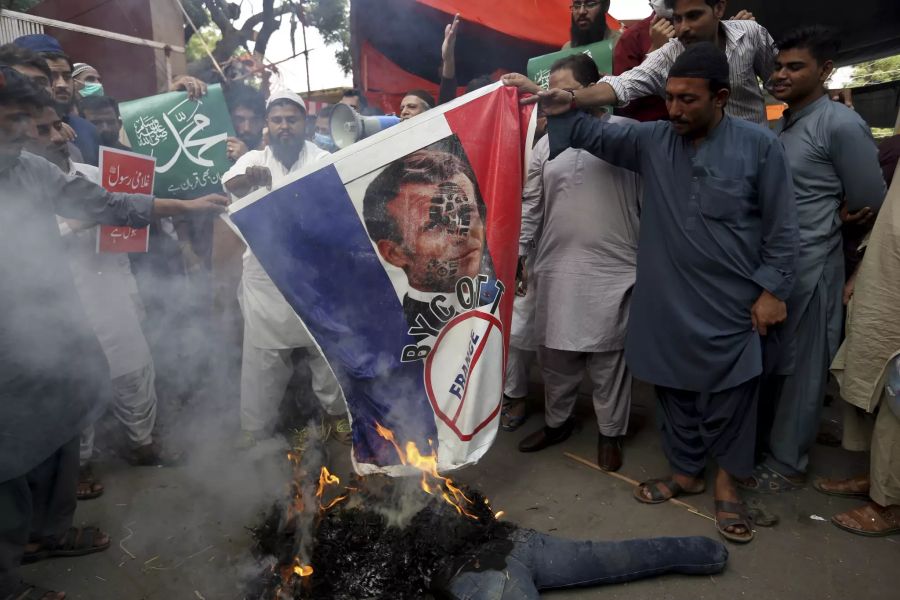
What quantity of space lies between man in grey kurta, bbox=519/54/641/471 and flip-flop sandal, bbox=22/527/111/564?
2.47 metres

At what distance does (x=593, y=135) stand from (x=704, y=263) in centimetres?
81

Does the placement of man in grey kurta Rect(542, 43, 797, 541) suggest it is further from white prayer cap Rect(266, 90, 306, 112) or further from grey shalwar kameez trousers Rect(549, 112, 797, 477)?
white prayer cap Rect(266, 90, 306, 112)

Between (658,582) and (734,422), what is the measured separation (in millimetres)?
868

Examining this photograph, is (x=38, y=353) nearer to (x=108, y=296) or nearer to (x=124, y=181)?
(x=108, y=296)

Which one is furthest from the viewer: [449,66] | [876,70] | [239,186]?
[876,70]

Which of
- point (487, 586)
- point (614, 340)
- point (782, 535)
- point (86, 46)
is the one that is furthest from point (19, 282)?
point (86, 46)

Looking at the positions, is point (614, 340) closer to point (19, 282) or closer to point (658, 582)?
point (658, 582)

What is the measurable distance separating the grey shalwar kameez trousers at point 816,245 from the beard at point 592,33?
1515 mm

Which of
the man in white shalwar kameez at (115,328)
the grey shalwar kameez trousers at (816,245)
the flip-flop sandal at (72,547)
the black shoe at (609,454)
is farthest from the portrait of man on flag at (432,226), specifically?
the flip-flop sandal at (72,547)

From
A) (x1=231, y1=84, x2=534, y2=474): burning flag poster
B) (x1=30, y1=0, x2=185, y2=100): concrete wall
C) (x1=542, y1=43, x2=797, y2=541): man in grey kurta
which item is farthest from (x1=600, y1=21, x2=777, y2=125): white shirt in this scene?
(x1=30, y1=0, x2=185, y2=100): concrete wall

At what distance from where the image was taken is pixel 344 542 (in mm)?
2516

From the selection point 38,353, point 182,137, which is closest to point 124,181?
point 182,137

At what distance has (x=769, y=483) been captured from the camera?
10.1ft

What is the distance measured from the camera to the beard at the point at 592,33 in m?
4.02
